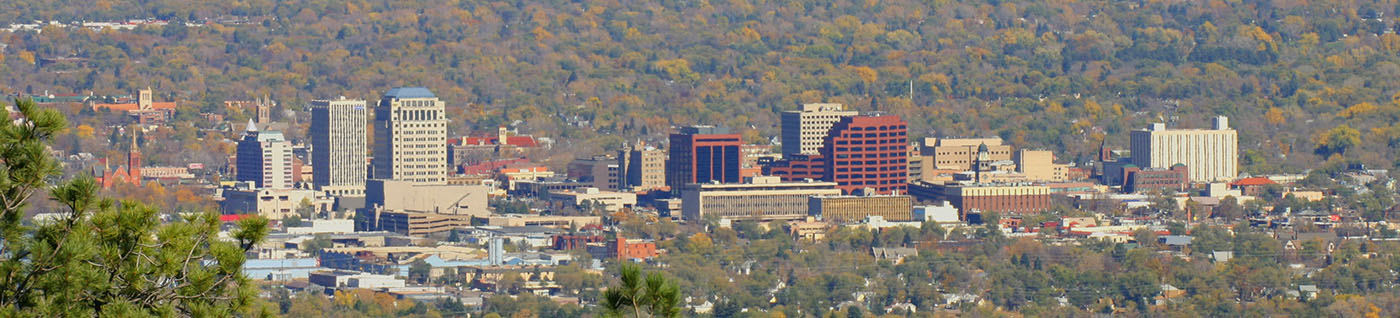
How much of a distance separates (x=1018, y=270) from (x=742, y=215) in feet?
45.2

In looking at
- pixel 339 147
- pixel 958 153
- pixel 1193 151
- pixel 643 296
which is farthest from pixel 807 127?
pixel 643 296

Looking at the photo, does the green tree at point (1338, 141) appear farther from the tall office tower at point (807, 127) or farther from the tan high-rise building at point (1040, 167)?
the tall office tower at point (807, 127)

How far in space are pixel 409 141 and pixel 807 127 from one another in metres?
9.37

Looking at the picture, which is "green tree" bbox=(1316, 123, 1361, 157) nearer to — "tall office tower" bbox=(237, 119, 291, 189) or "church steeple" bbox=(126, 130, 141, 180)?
"tall office tower" bbox=(237, 119, 291, 189)

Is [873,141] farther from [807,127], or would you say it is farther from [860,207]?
[860,207]

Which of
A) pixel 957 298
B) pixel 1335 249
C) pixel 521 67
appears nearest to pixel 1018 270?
pixel 957 298

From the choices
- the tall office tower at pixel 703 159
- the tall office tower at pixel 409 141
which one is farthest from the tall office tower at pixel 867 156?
the tall office tower at pixel 409 141

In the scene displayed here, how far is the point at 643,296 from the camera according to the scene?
38.8ft

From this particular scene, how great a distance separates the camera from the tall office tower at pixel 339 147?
71.9m

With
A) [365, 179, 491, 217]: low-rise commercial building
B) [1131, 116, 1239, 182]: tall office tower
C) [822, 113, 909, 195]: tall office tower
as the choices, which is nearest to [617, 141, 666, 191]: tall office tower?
[822, 113, 909, 195]: tall office tower

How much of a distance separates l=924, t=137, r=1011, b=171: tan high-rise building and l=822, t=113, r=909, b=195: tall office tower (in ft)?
8.79

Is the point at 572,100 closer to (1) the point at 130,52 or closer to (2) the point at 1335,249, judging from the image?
(1) the point at 130,52

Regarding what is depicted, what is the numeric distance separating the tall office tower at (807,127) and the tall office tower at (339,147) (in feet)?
31.2

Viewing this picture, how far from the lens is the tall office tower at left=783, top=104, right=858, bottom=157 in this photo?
74.4m
